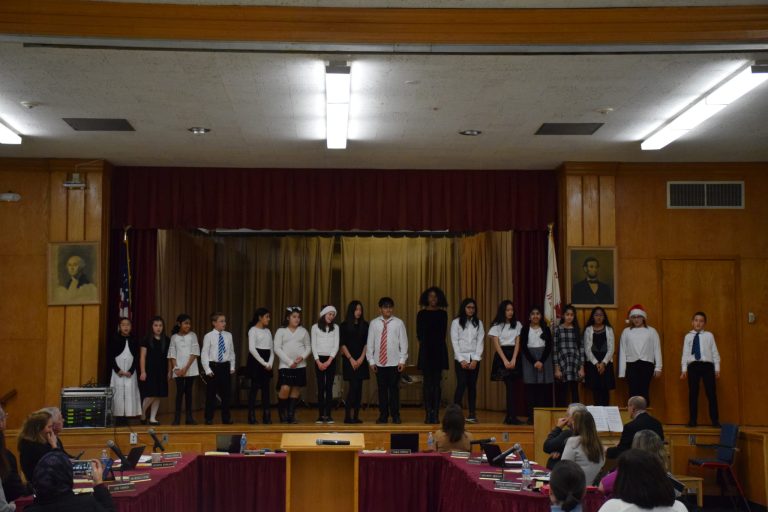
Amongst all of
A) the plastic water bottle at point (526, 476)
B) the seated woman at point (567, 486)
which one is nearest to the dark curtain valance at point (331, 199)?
the plastic water bottle at point (526, 476)

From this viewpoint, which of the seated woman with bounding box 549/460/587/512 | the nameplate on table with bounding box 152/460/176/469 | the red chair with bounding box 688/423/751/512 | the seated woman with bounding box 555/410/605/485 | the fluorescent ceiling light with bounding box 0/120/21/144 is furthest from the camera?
the red chair with bounding box 688/423/751/512

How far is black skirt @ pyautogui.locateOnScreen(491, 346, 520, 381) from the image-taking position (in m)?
11.6

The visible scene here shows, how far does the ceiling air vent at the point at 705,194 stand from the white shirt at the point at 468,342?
118 inches

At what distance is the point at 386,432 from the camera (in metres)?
11.2

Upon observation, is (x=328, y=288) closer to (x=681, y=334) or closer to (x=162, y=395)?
(x=162, y=395)

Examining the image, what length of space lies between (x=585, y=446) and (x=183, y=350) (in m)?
6.30

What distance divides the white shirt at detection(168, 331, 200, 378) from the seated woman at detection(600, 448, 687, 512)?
8.47 meters

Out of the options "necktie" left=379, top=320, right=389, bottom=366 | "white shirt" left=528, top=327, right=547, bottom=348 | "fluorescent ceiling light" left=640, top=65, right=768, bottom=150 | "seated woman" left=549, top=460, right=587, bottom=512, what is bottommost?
"seated woman" left=549, top=460, right=587, bottom=512

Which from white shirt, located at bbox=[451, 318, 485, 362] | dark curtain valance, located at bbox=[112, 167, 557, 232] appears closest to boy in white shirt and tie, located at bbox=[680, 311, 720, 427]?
dark curtain valance, located at bbox=[112, 167, 557, 232]

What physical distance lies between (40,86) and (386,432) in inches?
218

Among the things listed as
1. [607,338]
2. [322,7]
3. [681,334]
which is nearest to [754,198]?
[681,334]

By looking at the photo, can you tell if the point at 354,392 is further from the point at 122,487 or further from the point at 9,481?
the point at 9,481

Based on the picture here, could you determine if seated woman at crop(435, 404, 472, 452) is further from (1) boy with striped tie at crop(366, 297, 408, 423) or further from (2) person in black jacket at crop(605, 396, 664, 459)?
(1) boy with striped tie at crop(366, 297, 408, 423)

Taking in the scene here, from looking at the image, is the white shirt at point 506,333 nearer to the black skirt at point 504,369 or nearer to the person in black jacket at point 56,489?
the black skirt at point 504,369
